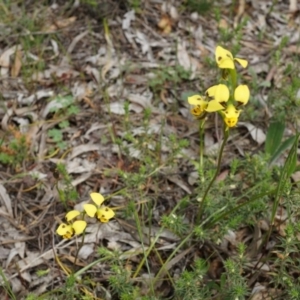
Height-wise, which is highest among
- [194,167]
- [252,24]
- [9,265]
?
[252,24]

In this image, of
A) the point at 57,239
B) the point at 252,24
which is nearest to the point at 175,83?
the point at 252,24

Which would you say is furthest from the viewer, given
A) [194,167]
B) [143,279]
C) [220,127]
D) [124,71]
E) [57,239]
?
[124,71]

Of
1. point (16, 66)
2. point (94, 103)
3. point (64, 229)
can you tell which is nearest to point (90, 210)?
point (64, 229)

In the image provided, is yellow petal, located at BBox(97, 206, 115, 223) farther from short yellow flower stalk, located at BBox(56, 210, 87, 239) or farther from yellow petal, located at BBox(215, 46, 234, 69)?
yellow petal, located at BBox(215, 46, 234, 69)

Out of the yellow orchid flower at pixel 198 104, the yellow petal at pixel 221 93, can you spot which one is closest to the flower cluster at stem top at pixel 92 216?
the yellow orchid flower at pixel 198 104

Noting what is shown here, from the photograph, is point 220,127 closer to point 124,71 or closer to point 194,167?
point 194,167

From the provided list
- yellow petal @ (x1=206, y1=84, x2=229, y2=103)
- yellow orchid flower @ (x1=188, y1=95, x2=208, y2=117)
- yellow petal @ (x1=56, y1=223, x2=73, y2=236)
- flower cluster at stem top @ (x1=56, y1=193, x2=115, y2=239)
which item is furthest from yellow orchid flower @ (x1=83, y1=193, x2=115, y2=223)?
yellow petal @ (x1=206, y1=84, x2=229, y2=103)

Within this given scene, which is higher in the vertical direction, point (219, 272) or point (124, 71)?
point (124, 71)

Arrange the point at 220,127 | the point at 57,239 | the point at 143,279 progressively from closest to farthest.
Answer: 1. the point at 143,279
2. the point at 57,239
3. the point at 220,127
